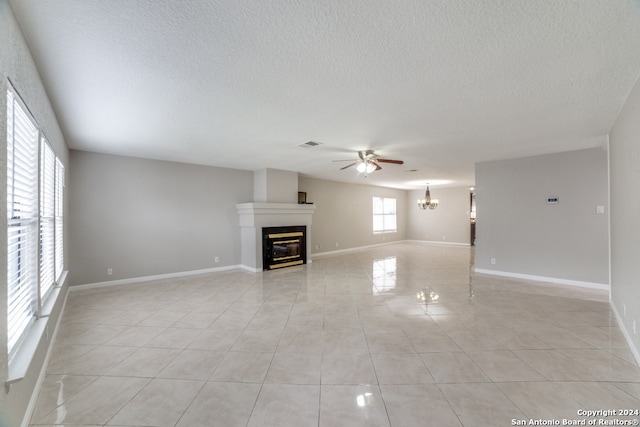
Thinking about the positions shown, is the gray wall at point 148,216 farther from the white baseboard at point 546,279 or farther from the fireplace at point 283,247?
the white baseboard at point 546,279

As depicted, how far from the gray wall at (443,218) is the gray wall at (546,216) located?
5.23 metres

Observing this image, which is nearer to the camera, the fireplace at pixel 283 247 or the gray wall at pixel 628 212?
the gray wall at pixel 628 212

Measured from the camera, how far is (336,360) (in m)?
2.33

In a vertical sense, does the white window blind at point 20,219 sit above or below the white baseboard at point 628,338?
above

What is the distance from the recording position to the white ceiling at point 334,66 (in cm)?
149

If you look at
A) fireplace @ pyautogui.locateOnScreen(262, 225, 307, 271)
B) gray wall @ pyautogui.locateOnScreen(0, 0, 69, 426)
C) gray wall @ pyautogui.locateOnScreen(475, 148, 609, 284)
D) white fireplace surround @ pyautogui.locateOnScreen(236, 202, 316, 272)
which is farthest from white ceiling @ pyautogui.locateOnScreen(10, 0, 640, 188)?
fireplace @ pyautogui.locateOnScreen(262, 225, 307, 271)

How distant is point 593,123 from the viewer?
3316mm

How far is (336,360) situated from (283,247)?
4.39m

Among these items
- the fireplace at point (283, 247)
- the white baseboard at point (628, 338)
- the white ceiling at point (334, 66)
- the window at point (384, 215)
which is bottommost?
the white baseboard at point (628, 338)

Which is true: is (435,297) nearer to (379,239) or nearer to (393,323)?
(393,323)

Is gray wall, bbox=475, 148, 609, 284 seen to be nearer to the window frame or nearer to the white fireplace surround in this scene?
the white fireplace surround

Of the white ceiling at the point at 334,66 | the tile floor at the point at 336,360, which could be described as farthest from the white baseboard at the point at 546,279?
the white ceiling at the point at 334,66

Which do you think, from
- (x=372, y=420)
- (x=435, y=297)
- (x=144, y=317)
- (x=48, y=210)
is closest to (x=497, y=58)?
(x=372, y=420)

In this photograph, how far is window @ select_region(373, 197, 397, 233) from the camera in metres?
10.7
